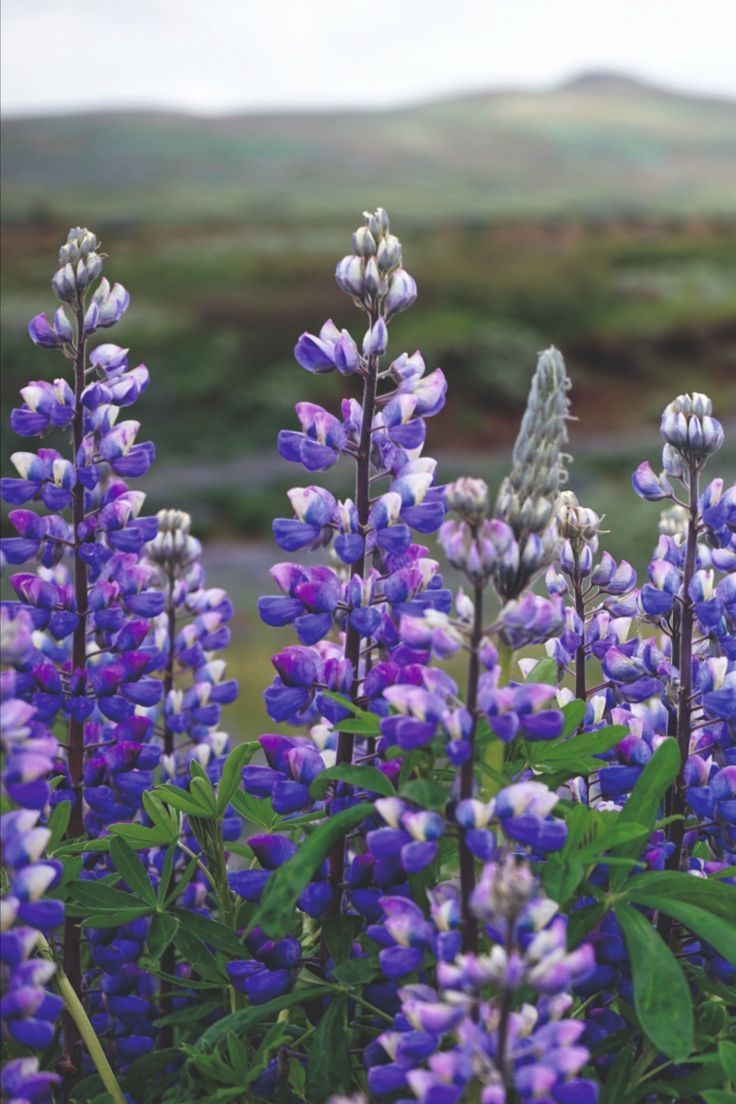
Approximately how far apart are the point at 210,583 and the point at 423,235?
1.93 meters

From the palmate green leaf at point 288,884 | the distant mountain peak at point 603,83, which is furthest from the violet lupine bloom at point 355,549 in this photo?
the distant mountain peak at point 603,83

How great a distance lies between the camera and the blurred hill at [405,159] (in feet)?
14.3

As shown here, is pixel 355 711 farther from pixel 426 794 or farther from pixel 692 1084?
pixel 692 1084

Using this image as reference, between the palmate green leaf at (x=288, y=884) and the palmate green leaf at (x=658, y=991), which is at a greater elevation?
the palmate green leaf at (x=288, y=884)

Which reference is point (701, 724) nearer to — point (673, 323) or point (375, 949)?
point (375, 949)

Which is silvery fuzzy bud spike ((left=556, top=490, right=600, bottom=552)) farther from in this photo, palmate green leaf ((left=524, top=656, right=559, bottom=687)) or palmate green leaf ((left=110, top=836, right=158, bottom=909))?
palmate green leaf ((left=110, top=836, right=158, bottom=909))

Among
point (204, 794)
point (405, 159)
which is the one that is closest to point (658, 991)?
point (204, 794)

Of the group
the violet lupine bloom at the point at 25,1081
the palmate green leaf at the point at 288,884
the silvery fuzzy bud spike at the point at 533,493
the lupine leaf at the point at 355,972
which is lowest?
the violet lupine bloom at the point at 25,1081

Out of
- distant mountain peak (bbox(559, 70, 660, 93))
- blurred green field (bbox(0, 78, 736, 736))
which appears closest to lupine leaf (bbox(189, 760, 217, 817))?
blurred green field (bbox(0, 78, 736, 736))

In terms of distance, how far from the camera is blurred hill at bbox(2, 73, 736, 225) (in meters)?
4.37

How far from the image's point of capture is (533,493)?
2.70 ft

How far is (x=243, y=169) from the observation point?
4.79 metres

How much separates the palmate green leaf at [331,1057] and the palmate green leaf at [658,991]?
0.22m

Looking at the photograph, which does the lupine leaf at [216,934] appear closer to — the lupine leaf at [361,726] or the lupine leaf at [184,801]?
the lupine leaf at [184,801]
